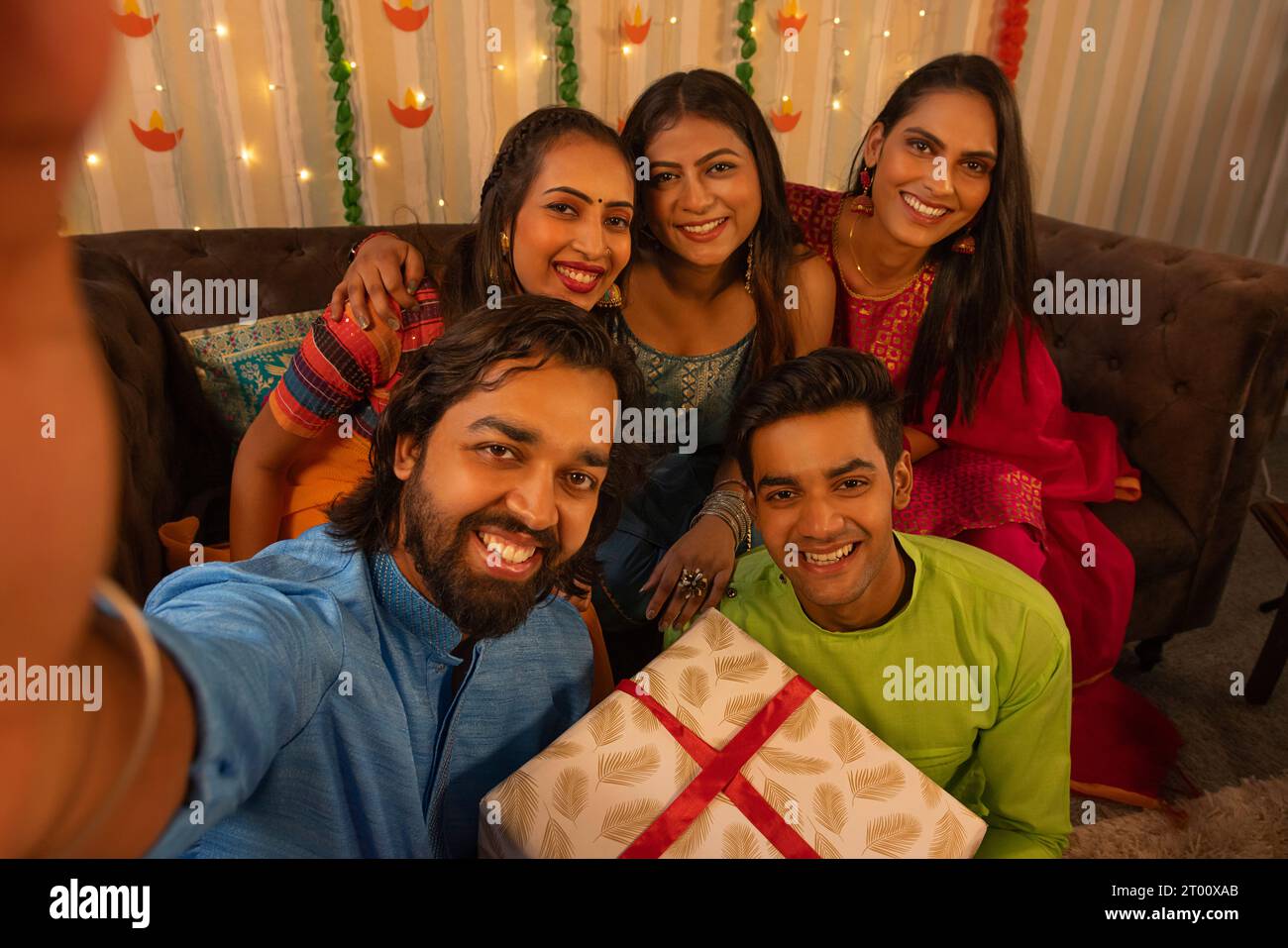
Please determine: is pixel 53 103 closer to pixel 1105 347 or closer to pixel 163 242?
pixel 163 242

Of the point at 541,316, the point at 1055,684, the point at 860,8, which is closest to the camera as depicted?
the point at 541,316

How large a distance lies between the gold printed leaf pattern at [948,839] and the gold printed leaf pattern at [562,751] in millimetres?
434

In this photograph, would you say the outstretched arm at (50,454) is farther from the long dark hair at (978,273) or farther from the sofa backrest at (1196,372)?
the sofa backrest at (1196,372)

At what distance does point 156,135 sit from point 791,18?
193cm

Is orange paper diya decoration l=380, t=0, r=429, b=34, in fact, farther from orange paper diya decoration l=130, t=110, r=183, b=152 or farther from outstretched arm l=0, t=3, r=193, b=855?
outstretched arm l=0, t=3, r=193, b=855

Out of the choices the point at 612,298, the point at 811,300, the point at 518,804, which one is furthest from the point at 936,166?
the point at 518,804

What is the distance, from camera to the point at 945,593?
129cm

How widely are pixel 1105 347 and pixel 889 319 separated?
749 mm

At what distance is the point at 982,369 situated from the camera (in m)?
1.75

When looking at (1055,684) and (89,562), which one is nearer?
(89,562)

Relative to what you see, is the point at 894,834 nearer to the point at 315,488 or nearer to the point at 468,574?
the point at 468,574

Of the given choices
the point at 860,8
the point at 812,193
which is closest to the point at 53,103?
the point at 812,193

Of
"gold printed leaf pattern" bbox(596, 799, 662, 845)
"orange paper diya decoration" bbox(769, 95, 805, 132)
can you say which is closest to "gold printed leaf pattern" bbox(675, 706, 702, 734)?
"gold printed leaf pattern" bbox(596, 799, 662, 845)

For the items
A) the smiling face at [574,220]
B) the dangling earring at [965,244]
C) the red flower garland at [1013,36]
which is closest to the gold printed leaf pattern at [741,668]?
the smiling face at [574,220]
